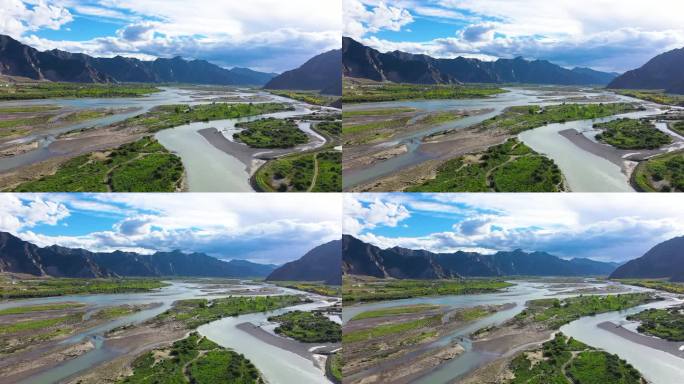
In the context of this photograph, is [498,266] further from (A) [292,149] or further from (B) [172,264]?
(B) [172,264]

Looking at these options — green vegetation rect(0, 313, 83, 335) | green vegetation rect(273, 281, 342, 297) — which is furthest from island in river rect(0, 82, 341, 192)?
green vegetation rect(0, 313, 83, 335)

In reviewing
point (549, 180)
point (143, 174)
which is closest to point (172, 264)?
point (143, 174)

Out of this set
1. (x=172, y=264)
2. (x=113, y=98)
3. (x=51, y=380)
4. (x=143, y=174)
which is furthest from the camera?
(x=113, y=98)

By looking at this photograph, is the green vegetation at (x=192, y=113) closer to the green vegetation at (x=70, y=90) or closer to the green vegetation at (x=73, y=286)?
the green vegetation at (x=70, y=90)

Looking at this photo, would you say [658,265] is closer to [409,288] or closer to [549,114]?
[549,114]

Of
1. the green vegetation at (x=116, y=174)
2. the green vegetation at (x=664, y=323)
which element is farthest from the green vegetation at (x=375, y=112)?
the green vegetation at (x=664, y=323)

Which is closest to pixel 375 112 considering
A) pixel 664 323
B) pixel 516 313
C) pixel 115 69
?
pixel 516 313
